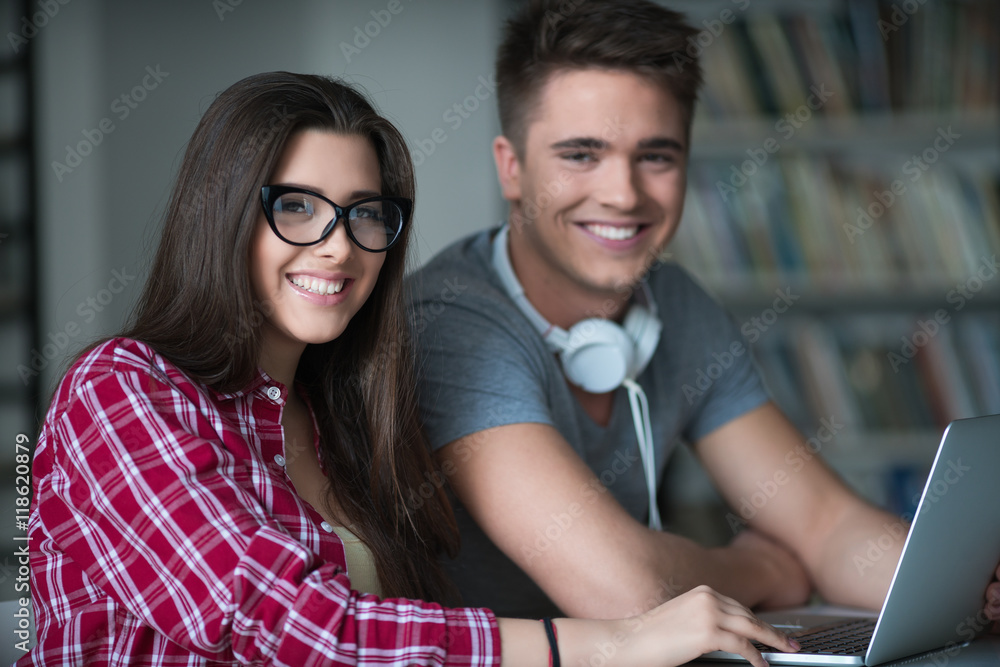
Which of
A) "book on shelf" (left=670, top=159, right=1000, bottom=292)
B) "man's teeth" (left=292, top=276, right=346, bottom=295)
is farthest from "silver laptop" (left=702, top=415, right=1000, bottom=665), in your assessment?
"book on shelf" (left=670, top=159, right=1000, bottom=292)

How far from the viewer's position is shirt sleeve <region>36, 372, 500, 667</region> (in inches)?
34.1

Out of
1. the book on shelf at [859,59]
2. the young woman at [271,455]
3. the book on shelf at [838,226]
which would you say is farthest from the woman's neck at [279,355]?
the book on shelf at [859,59]

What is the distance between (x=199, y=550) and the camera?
2.86ft

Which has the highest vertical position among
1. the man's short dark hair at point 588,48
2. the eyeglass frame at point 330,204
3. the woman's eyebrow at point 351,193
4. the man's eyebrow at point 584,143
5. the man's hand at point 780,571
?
the man's short dark hair at point 588,48

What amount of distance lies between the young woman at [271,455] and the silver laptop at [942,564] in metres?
0.13

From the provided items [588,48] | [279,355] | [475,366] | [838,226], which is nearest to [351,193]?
[279,355]

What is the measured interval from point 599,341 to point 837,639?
54cm

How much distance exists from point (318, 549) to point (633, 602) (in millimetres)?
400

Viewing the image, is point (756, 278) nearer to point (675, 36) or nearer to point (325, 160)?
point (675, 36)

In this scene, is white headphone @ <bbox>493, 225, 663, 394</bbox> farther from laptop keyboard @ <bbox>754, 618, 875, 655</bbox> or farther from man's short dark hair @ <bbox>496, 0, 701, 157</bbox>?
laptop keyboard @ <bbox>754, 618, 875, 655</bbox>

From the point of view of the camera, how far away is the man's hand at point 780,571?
1427 mm

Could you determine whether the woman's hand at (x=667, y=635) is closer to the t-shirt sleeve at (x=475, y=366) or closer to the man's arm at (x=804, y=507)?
the t-shirt sleeve at (x=475, y=366)

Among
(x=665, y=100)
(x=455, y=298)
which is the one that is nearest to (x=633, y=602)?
A: (x=455, y=298)

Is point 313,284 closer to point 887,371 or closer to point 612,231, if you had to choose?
point 612,231
